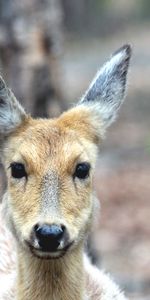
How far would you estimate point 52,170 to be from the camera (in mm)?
8469

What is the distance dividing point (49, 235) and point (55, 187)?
0.50m

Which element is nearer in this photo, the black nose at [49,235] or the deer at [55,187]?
the black nose at [49,235]

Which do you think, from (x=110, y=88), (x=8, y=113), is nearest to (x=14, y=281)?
(x=8, y=113)

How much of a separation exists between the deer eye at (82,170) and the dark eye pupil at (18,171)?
0.37 metres

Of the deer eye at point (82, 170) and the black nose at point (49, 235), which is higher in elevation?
the deer eye at point (82, 170)

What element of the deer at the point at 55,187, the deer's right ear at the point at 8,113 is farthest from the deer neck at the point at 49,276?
the deer's right ear at the point at 8,113

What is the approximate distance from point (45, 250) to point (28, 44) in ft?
22.3

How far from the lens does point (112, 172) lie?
798 inches

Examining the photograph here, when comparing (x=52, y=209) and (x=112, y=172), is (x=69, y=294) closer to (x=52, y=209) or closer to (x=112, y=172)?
(x=52, y=209)

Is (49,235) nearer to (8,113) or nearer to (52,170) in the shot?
(52,170)

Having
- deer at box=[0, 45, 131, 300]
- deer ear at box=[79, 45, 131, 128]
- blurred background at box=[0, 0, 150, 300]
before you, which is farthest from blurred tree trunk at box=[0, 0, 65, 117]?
deer at box=[0, 45, 131, 300]

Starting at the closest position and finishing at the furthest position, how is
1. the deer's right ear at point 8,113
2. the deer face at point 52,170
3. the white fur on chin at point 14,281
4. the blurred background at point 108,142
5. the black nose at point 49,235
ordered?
the black nose at point 49,235, the deer face at point 52,170, the deer's right ear at point 8,113, the white fur on chin at point 14,281, the blurred background at point 108,142

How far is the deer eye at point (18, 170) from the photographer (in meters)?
8.65

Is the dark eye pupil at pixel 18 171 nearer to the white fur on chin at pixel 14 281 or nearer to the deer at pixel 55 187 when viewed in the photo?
the deer at pixel 55 187
